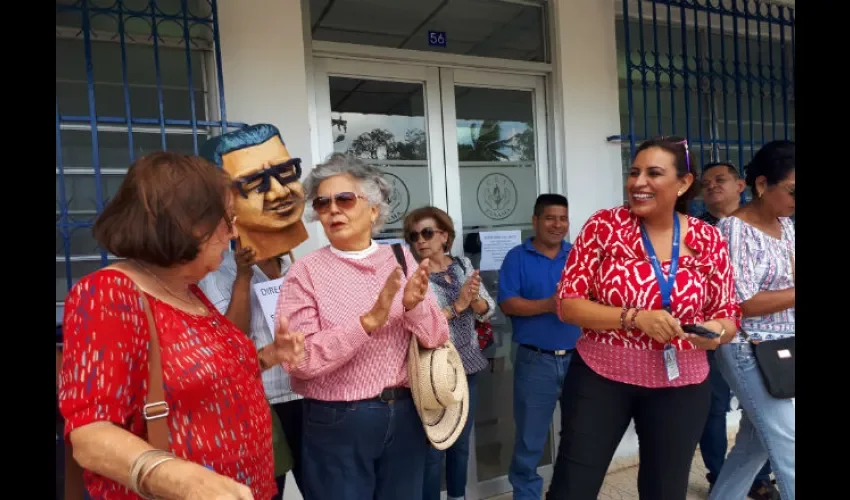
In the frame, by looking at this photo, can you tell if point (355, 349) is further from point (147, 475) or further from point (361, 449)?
point (147, 475)

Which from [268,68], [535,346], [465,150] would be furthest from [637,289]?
[268,68]

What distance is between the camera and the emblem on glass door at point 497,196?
367 centimetres

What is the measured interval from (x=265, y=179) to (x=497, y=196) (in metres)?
2.06

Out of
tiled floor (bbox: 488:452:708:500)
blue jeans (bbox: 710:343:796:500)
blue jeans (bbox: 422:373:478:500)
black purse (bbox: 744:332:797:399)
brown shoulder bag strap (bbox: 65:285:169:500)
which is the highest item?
brown shoulder bag strap (bbox: 65:285:169:500)

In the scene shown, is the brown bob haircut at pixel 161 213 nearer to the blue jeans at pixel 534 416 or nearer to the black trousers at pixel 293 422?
the black trousers at pixel 293 422

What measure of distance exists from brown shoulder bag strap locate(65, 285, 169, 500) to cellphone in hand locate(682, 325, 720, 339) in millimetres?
1577

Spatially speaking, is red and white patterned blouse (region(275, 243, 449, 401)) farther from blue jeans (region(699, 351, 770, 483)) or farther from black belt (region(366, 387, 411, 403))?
blue jeans (region(699, 351, 770, 483))

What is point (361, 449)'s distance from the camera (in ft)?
5.60

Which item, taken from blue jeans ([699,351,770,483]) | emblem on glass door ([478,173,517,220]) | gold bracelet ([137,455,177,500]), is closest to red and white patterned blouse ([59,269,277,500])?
gold bracelet ([137,455,177,500])

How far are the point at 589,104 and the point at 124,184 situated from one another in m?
3.27

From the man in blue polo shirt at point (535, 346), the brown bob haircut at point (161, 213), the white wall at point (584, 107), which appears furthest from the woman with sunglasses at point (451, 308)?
the brown bob haircut at point (161, 213)

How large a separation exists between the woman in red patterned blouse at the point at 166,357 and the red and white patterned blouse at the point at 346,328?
34 centimetres

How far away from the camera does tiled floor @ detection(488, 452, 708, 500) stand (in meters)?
3.39
